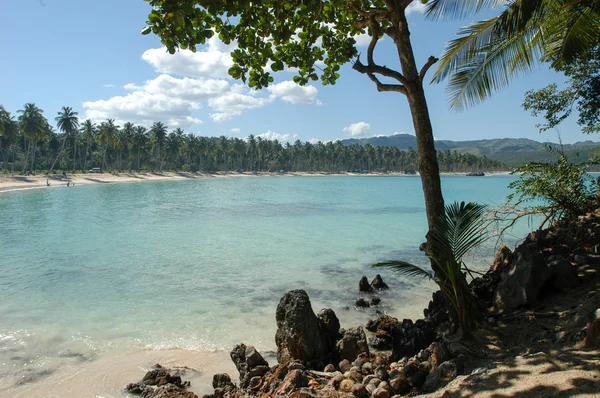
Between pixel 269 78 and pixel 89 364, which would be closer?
pixel 269 78

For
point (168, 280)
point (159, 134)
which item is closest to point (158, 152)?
point (159, 134)

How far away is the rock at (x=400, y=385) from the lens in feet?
12.2

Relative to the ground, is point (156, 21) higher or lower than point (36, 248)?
higher

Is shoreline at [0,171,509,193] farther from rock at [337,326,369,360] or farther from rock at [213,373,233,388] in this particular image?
rock at [337,326,369,360]

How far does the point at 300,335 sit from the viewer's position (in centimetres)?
543

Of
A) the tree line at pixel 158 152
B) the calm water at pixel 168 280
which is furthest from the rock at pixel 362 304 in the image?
the tree line at pixel 158 152

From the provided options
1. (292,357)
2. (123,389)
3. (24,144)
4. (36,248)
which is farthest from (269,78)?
(24,144)

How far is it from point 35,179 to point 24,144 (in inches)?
744

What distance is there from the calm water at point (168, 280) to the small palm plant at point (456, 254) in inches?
140

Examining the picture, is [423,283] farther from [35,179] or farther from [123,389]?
[35,179]

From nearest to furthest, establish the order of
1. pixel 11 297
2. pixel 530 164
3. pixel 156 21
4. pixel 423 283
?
pixel 156 21 < pixel 530 164 < pixel 11 297 < pixel 423 283

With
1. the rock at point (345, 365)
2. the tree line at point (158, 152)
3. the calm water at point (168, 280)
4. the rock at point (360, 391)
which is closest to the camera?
the rock at point (360, 391)

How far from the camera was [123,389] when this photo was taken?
17.7 ft

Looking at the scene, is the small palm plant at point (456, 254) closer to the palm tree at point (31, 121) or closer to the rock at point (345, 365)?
the rock at point (345, 365)
